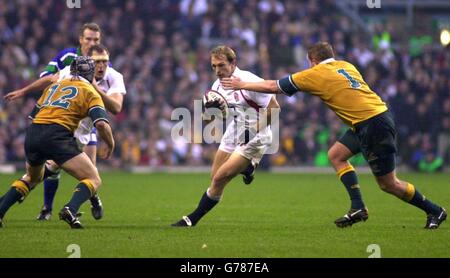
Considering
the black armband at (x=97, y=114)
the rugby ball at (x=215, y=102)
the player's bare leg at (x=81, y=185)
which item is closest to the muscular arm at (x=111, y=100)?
the black armband at (x=97, y=114)

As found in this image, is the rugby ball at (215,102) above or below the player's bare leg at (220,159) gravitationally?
above

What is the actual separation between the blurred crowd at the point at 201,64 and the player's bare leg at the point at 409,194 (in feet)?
46.6

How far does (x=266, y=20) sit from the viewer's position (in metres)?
28.4

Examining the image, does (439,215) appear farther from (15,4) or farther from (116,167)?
(15,4)

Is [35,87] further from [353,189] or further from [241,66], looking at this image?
[241,66]

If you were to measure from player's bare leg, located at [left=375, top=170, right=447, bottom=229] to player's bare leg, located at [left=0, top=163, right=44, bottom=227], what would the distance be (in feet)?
12.4

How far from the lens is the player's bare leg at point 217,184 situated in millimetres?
10664

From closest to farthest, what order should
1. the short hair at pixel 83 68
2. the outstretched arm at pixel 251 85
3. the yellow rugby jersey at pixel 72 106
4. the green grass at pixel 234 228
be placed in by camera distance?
the green grass at pixel 234 228
the yellow rugby jersey at pixel 72 106
the outstretched arm at pixel 251 85
the short hair at pixel 83 68

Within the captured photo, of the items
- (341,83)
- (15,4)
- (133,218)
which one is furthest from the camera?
(15,4)

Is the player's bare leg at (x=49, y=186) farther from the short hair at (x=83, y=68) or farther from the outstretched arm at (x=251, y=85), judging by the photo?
the outstretched arm at (x=251, y=85)

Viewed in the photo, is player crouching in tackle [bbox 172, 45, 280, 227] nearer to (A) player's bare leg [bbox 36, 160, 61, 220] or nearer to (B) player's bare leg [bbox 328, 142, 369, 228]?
(B) player's bare leg [bbox 328, 142, 369, 228]

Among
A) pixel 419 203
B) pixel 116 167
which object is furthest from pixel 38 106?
pixel 116 167

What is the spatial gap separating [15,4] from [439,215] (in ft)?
60.9

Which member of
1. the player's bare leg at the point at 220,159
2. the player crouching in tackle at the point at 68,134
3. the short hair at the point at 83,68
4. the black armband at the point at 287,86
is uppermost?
the short hair at the point at 83,68
